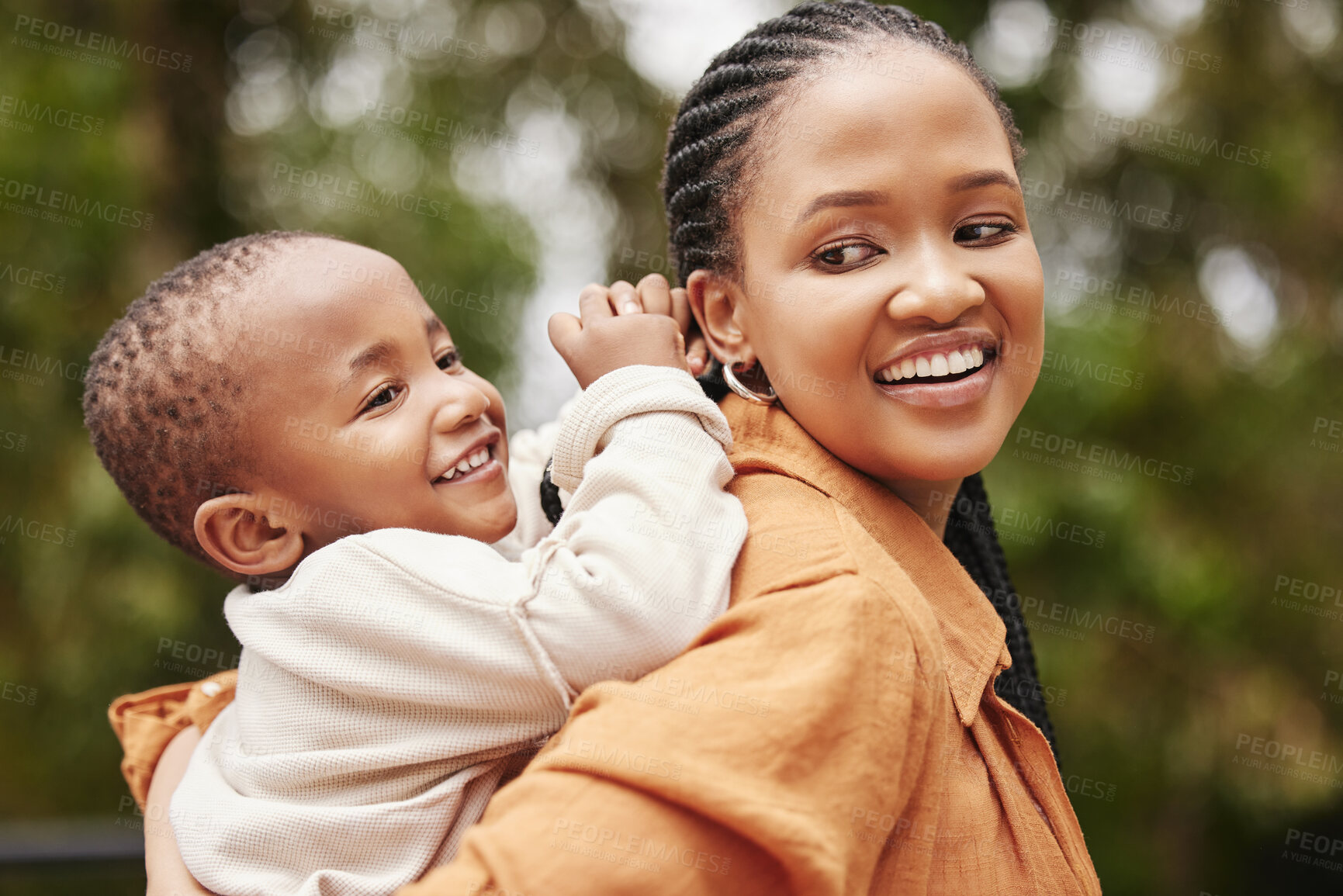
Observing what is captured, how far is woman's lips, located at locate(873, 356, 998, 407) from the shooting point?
4.46 ft

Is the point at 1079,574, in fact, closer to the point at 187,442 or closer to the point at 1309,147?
the point at 1309,147

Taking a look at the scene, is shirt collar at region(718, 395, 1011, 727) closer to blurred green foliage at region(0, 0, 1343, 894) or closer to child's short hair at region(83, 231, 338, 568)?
child's short hair at region(83, 231, 338, 568)

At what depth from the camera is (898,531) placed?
1416mm

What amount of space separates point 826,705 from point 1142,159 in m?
4.31

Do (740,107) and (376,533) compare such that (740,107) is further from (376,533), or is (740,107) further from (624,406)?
(376,533)

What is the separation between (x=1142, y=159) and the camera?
4555mm

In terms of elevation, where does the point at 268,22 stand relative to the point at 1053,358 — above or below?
above

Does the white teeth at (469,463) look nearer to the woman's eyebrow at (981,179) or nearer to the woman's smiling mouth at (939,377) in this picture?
the woman's smiling mouth at (939,377)

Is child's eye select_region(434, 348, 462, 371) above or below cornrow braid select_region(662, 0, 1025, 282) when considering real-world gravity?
below

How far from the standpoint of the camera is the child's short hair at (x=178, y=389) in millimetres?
1507

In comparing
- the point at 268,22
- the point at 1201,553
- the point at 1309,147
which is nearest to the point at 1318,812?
the point at 1201,553

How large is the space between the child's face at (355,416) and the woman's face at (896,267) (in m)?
0.49

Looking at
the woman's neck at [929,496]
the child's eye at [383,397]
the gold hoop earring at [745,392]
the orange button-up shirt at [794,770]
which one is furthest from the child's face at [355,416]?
the woman's neck at [929,496]

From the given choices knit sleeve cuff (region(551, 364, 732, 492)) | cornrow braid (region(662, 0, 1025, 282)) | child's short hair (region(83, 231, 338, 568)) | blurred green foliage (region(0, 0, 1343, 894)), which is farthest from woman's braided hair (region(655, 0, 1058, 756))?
blurred green foliage (region(0, 0, 1343, 894))
